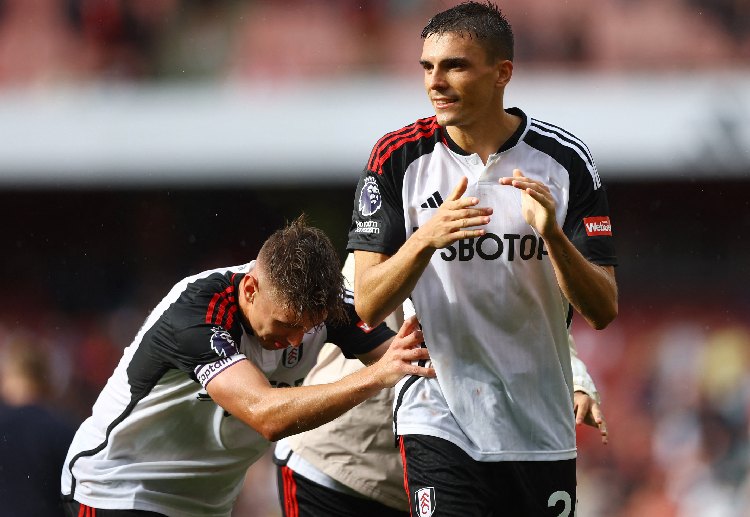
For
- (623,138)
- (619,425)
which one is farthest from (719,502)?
(623,138)

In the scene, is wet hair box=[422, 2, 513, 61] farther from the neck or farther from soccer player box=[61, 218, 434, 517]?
soccer player box=[61, 218, 434, 517]

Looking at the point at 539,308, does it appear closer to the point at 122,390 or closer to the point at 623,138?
the point at 122,390

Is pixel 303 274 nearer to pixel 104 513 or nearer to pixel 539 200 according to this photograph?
pixel 539 200

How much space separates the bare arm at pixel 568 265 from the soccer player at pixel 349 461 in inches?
49.7

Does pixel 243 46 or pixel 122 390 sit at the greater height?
pixel 243 46

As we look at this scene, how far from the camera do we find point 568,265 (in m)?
3.80

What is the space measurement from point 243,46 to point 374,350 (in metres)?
9.88

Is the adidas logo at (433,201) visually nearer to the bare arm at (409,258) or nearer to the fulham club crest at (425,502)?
the bare arm at (409,258)

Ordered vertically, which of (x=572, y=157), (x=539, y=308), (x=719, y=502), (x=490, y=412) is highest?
(x=572, y=157)

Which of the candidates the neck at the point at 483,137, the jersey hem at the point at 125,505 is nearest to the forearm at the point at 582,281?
the neck at the point at 483,137

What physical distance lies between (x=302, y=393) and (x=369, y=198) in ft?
2.24

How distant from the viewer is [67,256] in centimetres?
1579

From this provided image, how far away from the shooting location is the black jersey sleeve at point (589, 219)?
406 centimetres

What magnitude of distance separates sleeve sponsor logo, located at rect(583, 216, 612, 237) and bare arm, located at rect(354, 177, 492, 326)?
44 cm
